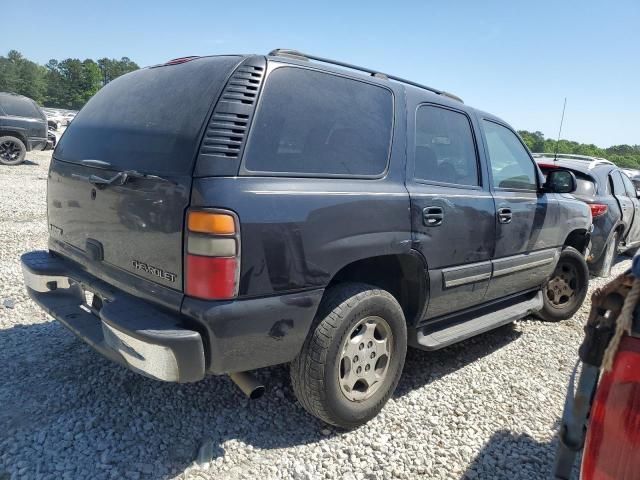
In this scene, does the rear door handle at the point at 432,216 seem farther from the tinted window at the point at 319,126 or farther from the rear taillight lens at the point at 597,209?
the rear taillight lens at the point at 597,209

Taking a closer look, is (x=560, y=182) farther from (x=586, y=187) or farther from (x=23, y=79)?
(x=23, y=79)

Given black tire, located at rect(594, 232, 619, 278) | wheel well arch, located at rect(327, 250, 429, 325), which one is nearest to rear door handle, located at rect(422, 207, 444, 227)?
wheel well arch, located at rect(327, 250, 429, 325)

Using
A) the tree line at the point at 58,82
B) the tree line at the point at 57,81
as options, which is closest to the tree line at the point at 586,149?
the tree line at the point at 57,81

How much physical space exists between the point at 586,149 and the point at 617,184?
38.7 metres

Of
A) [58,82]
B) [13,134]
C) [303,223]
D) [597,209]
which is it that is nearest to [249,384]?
[303,223]

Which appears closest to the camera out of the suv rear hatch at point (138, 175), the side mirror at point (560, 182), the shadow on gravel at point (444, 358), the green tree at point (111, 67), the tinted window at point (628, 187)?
the suv rear hatch at point (138, 175)

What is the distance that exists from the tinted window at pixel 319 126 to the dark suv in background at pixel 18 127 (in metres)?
13.4

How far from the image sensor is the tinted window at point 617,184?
681cm

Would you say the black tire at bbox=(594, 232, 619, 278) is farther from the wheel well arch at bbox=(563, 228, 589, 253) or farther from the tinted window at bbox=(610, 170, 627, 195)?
the wheel well arch at bbox=(563, 228, 589, 253)

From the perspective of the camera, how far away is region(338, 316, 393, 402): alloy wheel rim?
2.57 m

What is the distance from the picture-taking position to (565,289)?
15.7 ft

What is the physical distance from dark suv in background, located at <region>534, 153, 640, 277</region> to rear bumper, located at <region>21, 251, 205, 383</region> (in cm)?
511

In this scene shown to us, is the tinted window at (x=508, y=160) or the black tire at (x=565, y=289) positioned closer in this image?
the tinted window at (x=508, y=160)

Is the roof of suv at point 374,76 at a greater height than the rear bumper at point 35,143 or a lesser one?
greater
